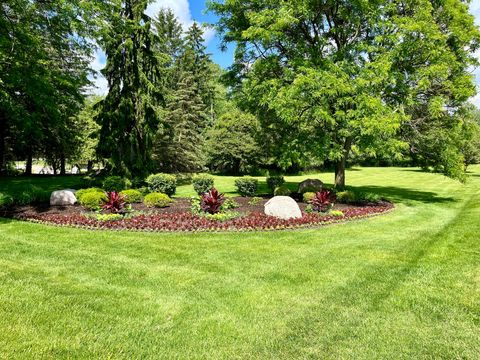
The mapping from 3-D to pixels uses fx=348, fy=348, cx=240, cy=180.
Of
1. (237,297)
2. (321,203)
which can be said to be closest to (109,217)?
(237,297)

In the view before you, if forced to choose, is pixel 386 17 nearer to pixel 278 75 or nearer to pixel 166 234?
pixel 278 75

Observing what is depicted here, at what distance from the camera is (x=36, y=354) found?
3746mm

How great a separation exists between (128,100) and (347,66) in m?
11.0

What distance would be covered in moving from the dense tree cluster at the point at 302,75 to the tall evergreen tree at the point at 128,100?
55 millimetres

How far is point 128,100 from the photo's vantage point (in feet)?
59.6

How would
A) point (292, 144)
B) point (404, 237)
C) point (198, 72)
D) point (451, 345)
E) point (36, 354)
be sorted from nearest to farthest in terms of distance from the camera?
point (36, 354) < point (451, 345) < point (404, 237) < point (292, 144) < point (198, 72)

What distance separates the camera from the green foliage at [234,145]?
125 ft

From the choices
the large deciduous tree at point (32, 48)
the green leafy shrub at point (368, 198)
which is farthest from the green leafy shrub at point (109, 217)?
the green leafy shrub at point (368, 198)

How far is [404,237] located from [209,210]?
19.8ft

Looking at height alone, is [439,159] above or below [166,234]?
above

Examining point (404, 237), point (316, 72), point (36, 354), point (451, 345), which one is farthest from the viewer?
point (316, 72)

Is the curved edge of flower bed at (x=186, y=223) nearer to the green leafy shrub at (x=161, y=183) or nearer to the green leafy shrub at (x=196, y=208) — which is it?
the green leafy shrub at (x=196, y=208)

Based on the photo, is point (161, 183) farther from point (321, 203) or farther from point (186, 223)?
point (321, 203)

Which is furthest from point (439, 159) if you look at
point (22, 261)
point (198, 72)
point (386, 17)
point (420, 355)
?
point (198, 72)
